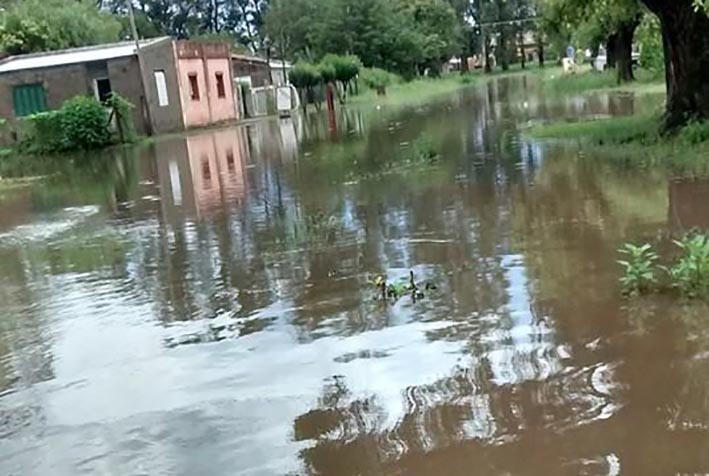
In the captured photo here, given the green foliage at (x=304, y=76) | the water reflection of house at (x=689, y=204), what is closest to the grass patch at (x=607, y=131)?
the water reflection of house at (x=689, y=204)

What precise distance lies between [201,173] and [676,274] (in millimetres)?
15143

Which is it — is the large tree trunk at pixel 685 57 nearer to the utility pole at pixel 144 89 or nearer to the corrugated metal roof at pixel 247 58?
the utility pole at pixel 144 89

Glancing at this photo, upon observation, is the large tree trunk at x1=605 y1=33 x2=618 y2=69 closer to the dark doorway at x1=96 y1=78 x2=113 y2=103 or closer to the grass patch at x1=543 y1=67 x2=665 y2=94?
the grass patch at x1=543 y1=67 x2=665 y2=94

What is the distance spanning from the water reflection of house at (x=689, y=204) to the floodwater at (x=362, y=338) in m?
0.05

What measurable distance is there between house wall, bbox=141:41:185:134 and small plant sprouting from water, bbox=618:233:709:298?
3399 cm

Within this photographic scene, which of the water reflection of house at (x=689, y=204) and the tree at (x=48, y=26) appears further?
the tree at (x=48, y=26)

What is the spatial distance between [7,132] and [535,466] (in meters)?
36.6

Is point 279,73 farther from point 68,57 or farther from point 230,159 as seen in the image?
point 230,159

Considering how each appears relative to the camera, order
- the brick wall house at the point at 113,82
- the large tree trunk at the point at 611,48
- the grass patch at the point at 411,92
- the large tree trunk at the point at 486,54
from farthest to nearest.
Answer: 1. the large tree trunk at the point at 486,54
2. the grass patch at the point at 411,92
3. the large tree trunk at the point at 611,48
4. the brick wall house at the point at 113,82

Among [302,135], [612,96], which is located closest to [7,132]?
[302,135]

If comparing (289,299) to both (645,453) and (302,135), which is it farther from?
(302,135)

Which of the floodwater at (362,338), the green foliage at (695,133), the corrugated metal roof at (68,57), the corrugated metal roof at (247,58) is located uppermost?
the corrugated metal roof at (68,57)

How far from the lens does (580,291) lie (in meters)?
7.47

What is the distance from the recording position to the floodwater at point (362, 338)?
195 inches
